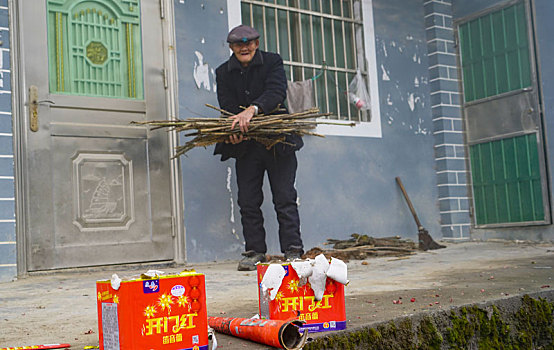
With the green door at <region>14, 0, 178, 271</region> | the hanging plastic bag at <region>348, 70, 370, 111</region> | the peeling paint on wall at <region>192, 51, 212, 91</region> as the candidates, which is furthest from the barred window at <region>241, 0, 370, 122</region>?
the green door at <region>14, 0, 178, 271</region>

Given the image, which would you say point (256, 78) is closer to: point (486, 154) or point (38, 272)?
point (38, 272)

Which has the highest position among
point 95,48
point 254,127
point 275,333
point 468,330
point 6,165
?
point 95,48

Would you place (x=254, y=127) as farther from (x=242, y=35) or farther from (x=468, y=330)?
(x=468, y=330)

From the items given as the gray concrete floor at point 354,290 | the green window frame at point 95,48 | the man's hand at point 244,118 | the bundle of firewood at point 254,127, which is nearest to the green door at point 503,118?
the gray concrete floor at point 354,290

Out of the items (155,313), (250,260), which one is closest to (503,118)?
(250,260)

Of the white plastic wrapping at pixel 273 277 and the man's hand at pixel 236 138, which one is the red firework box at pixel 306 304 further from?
the man's hand at pixel 236 138

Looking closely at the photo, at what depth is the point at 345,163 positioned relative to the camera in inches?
232

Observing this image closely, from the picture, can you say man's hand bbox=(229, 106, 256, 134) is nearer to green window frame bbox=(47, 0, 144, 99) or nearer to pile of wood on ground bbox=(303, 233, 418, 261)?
green window frame bbox=(47, 0, 144, 99)

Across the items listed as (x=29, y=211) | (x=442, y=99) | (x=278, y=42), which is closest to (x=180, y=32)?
(x=278, y=42)

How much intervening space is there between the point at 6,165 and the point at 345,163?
3033 mm

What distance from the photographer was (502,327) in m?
2.34

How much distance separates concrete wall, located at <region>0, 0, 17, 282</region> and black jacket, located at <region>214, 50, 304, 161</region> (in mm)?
1454

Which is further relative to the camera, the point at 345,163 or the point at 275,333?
the point at 345,163

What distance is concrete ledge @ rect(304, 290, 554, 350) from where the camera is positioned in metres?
1.90
